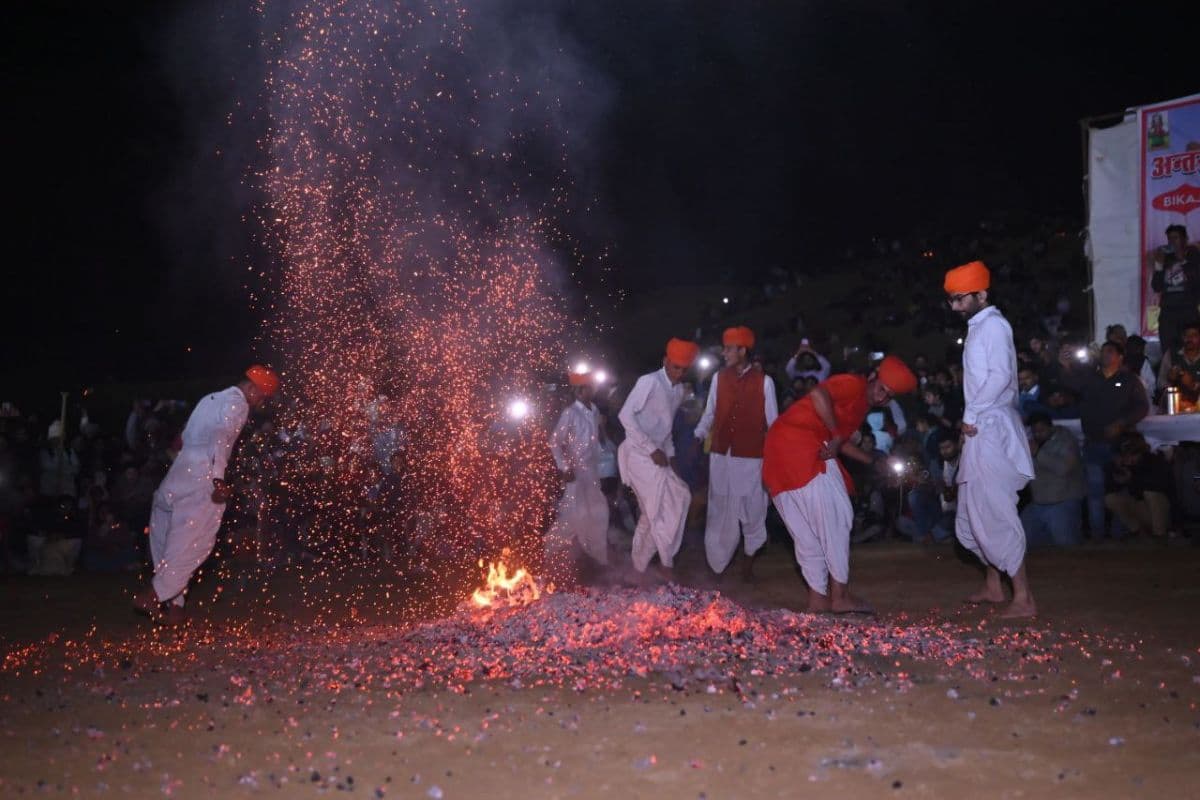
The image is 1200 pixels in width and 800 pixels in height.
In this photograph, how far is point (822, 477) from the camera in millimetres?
8203

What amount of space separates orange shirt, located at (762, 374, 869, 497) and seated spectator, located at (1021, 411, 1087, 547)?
3810 millimetres

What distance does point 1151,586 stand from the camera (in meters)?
8.76

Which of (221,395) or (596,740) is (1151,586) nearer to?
(596,740)

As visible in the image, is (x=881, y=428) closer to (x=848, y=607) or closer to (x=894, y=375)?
(x=848, y=607)

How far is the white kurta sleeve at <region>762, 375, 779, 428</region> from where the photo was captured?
32.4ft

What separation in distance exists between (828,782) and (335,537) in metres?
10.6

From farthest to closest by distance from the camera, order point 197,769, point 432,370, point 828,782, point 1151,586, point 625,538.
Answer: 1. point 432,370
2. point 625,538
3. point 1151,586
4. point 197,769
5. point 828,782

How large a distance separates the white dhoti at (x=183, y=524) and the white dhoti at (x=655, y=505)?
3387 mm

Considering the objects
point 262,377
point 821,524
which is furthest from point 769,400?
point 262,377

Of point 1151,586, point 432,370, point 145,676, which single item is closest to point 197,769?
point 145,676

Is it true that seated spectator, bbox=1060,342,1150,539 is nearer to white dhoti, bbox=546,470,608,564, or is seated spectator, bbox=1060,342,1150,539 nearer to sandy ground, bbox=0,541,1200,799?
sandy ground, bbox=0,541,1200,799

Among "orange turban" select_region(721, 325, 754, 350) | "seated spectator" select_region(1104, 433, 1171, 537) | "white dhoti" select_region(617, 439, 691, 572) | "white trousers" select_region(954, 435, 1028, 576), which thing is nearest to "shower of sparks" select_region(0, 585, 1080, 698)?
"white trousers" select_region(954, 435, 1028, 576)

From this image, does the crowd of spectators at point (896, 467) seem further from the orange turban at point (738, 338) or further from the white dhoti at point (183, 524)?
the white dhoti at point (183, 524)

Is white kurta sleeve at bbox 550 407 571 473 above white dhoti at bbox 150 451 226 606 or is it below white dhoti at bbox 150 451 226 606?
above
